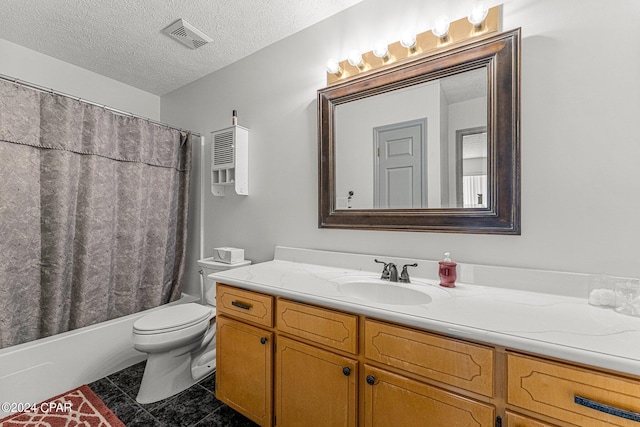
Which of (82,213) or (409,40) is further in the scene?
(82,213)

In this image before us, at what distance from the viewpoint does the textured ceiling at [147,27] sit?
1.69 meters

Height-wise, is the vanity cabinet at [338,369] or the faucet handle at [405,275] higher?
the faucet handle at [405,275]

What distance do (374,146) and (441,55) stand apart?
1.75 feet

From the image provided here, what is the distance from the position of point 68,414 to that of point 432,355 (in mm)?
1995

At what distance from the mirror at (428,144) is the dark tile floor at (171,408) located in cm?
123

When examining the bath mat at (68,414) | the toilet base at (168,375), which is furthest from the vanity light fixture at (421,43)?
the bath mat at (68,414)

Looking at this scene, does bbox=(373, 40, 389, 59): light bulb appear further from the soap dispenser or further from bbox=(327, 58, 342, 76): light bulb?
the soap dispenser

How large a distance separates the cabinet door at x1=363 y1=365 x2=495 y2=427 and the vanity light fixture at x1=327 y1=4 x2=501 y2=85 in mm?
1467

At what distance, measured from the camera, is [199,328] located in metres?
1.79

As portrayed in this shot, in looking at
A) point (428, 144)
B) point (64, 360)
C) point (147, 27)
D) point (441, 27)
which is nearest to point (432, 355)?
point (428, 144)

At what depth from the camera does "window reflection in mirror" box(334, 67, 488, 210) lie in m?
1.32

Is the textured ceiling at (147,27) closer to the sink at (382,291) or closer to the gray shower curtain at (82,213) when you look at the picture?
the gray shower curtain at (82,213)

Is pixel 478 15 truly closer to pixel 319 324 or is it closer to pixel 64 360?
pixel 319 324

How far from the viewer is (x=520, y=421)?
768 millimetres
